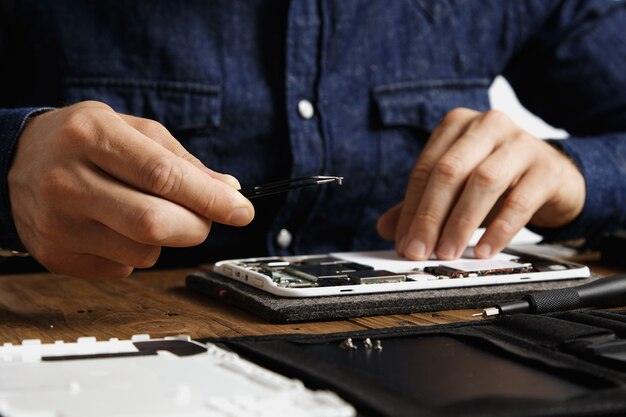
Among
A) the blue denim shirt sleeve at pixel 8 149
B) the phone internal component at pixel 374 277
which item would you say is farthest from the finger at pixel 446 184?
the blue denim shirt sleeve at pixel 8 149

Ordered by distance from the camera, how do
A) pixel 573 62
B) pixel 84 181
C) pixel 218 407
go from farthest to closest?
pixel 573 62
pixel 84 181
pixel 218 407

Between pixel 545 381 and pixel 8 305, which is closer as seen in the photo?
pixel 545 381

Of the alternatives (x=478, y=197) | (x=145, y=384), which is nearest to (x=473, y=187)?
(x=478, y=197)

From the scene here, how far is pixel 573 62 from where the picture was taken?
139 centimetres

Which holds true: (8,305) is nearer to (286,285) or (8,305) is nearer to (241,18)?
(286,285)

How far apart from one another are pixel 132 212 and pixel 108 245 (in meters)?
0.07

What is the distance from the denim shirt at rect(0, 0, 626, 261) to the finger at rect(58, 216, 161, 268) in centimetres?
45

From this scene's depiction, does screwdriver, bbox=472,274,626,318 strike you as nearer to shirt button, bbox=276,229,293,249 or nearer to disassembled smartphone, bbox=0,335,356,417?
disassembled smartphone, bbox=0,335,356,417

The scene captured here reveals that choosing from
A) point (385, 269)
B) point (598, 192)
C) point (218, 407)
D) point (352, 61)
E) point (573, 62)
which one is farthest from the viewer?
point (573, 62)

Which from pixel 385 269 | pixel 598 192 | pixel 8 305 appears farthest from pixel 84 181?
pixel 598 192

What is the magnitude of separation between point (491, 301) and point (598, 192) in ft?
1.47

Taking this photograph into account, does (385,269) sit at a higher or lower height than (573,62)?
lower

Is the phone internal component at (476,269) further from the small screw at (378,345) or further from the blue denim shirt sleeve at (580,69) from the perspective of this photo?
the blue denim shirt sleeve at (580,69)

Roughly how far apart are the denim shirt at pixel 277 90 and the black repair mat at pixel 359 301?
0.39 m
